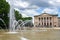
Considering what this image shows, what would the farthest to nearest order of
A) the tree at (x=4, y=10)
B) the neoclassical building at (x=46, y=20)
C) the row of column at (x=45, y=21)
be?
the row of column at (x=45, y=21), the neoclassical building at (x=46, y=20), the tree at (x=4, y=10)

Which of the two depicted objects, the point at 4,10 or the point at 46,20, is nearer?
the point at 4,10

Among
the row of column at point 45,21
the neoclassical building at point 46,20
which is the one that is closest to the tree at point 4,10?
the neoclassical building at point 46,20

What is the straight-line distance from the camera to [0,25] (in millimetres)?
65312

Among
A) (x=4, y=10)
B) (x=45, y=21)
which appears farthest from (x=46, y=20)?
(x=4, y=10)

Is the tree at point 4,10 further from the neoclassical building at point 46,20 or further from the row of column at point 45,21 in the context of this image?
the row of column at point 45,21

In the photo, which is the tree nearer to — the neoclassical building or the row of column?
the neoclassical building

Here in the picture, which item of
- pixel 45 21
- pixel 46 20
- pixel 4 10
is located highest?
pixel 4 10

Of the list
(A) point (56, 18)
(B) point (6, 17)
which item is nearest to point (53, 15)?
(A) point (56, 18)

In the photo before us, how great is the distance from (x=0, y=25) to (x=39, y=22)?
88080mm

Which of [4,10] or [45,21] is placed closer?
[4,10]

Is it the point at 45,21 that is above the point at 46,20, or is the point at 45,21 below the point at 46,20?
below

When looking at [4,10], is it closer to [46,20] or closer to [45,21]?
[45,21]

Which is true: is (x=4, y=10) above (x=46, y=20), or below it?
above

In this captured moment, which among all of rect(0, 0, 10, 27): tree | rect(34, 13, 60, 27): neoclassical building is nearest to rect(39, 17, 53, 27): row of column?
rect(34, 13, 60, 27): neoclassical building
